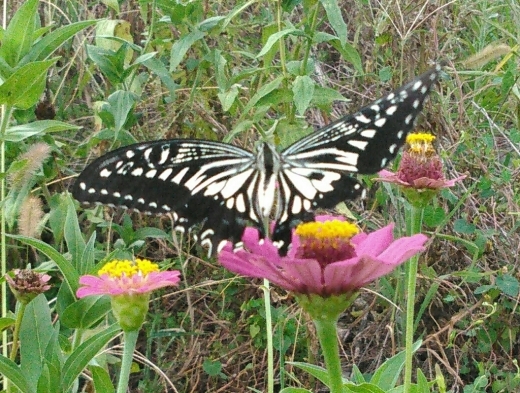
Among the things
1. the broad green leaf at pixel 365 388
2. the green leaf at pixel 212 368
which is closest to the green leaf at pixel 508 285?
the green leaf at pixel 212 368

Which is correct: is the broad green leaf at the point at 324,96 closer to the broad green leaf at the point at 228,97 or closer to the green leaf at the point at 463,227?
the broad green leaf at the point at 228,97

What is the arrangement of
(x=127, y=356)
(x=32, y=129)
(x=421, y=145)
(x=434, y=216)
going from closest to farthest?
(x=127, y=356)
(x=421, y=145)
(x=32, y=129)
(x=434, y=216)

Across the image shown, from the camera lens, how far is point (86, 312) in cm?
94

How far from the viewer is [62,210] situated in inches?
54.4

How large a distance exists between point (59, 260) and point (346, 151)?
1.20ft

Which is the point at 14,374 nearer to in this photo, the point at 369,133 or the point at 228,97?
the point at 369,133

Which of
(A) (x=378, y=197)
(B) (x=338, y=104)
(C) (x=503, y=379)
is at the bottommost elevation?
(C) (x=503, y=379)

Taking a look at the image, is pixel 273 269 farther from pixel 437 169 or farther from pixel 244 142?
pixel 244 142

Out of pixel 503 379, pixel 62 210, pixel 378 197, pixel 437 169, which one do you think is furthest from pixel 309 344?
pixel 437 169

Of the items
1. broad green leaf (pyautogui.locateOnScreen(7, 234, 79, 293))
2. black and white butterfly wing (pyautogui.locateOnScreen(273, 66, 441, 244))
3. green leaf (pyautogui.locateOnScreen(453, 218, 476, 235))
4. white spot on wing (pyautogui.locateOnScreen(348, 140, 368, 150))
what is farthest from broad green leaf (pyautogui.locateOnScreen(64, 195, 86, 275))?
green leaf (pyautogui.locateOnScreen(453, 218, 476, 235))

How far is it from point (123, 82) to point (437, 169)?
0.70m

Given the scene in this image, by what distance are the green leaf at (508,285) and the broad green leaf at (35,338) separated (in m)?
1.00

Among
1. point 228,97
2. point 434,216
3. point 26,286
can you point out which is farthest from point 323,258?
point 434,216

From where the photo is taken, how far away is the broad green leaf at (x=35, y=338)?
0.91m
